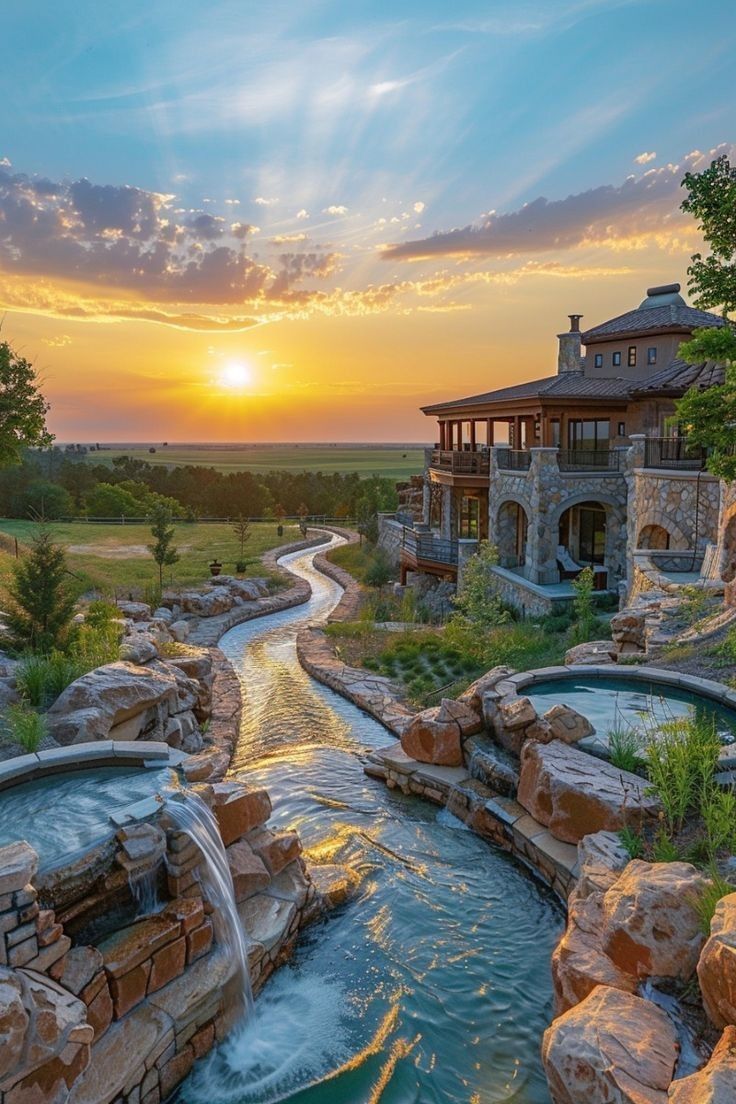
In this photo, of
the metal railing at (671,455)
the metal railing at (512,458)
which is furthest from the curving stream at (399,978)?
the metal railing at (512,458)

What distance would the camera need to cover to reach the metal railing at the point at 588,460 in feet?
75.6

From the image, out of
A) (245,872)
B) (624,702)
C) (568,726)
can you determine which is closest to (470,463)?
(624,702)

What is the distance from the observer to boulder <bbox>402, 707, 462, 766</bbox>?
987 cm

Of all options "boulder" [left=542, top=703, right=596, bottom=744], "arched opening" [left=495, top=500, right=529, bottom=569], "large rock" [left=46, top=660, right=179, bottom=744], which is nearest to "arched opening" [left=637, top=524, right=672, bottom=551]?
"arched opening" [left=495, top=500, right=529, bottom=569]

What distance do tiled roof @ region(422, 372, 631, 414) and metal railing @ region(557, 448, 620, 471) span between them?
2221mm

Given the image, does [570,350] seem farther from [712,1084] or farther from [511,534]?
[712,1084]

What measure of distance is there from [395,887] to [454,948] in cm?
112

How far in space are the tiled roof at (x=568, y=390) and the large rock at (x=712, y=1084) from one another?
2251 centimetres

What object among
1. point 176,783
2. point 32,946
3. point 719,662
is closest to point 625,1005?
point 32,946

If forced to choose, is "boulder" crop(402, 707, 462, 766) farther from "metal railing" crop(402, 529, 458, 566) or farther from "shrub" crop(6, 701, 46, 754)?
"metal railing" crop(402, 529, 458, 566)

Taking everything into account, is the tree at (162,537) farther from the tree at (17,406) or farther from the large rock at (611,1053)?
the large rock at (611,1053)

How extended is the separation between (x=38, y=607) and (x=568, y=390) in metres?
19.4

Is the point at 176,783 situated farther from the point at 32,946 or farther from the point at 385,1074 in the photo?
the point at 385,1074

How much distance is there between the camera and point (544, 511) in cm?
2230
